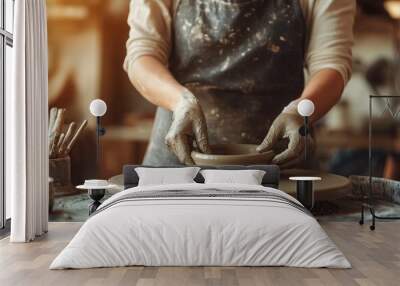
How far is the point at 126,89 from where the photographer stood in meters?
6.95

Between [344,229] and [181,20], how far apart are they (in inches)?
122

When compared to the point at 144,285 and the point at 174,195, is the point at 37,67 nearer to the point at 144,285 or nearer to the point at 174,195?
the point at 174,195

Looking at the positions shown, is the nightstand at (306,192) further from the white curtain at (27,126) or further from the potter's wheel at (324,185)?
the white curtain at (27,126)

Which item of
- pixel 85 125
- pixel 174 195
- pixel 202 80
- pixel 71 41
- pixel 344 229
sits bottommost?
pixel 344 229

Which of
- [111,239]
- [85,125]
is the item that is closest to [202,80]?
[85,125]

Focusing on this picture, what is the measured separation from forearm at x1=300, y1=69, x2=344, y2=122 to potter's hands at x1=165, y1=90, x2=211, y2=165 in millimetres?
1275

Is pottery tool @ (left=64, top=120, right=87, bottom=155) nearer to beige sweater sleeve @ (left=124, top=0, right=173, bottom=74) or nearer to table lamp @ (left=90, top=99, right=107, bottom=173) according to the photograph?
table lamp @ (left=90, top=99, right=107, bottom=173)

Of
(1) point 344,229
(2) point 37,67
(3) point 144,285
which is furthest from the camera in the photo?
(1) point 344,229

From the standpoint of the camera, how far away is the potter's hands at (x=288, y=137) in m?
6.59

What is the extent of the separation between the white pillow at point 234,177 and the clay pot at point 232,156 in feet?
1.44

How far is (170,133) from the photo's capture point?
667cm

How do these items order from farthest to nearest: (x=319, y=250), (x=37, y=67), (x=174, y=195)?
(x=37, y=67) < (x=174, y=195) < (x=319, y=250)

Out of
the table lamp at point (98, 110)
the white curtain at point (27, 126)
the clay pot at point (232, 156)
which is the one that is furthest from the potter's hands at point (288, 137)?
the white curtain at point (27, 126)

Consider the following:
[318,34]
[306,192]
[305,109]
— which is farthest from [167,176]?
[318,34]
